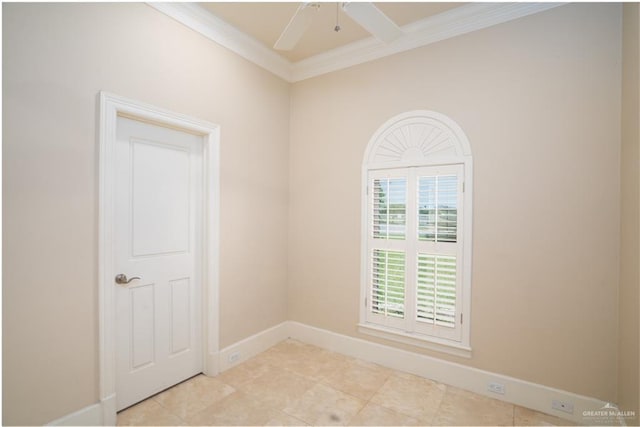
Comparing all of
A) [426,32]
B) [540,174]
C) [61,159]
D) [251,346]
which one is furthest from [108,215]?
[540,174]

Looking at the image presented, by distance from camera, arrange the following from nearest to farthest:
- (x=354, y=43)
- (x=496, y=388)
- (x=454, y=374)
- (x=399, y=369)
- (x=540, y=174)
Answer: (x=540, y=174)
(x=496, y=388)
(x=454, y=374)
(x=399, y=369)
(x=354, y=43)

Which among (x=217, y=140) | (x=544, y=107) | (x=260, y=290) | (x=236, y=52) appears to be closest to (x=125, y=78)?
(x=217, y=140)

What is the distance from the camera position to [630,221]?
1822 mm

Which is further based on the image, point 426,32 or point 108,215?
point 426,32

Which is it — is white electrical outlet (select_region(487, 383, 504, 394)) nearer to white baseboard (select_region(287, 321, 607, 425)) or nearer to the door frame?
white baseboard (select_region(287, 321, 607, 425))

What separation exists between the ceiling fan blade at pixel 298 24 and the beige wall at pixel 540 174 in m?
1.23

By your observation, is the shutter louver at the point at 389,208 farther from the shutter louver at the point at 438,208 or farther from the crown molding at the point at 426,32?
the crown molding at the point at 426,32

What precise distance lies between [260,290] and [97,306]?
1.43 meters

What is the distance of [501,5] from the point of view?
2.28 metres

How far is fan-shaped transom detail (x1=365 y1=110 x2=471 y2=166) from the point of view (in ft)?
8.25

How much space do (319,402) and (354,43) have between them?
3.02m

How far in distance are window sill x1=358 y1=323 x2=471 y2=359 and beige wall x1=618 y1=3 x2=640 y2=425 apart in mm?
904

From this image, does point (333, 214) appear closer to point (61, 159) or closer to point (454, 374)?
point (454, 374)

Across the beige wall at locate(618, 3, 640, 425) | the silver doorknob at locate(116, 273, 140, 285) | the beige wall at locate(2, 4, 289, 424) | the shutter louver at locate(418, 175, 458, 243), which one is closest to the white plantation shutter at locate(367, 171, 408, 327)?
the shutter louver at locate(418, 175, 458, 243)
